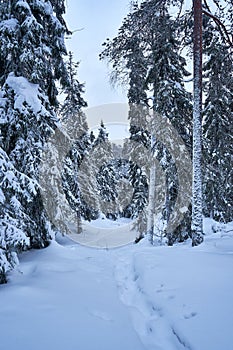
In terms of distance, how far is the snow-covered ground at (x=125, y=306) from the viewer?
10.1 ft

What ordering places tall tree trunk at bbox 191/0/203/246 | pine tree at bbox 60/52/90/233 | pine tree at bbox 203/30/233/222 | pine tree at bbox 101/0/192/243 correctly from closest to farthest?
tall tree trunk at bbox 191/0/203/246 < pine tree at bbox 101/0/192/243 < pine tree at bbox 203/30/233/222 < pine tree at bbox 60/52/90/233

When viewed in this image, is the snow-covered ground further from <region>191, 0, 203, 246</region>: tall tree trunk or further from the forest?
<region>191, 0, 203, 246</region>: tall tree trunk

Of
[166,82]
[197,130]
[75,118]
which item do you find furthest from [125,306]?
[75,118]

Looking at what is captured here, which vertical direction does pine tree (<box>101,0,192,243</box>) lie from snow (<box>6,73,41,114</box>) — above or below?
above

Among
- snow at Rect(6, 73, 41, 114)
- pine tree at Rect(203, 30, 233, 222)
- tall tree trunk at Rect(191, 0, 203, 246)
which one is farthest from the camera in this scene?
pine tree at Rect(203, 30, 233, 222)

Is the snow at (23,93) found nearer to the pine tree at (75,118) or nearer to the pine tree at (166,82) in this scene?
the pine tree at (166,82)

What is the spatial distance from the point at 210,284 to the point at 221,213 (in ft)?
39.1

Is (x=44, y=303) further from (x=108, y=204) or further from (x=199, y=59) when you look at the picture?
(x=108, y=204)

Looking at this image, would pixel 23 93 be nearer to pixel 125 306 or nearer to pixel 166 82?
pixel 125 306

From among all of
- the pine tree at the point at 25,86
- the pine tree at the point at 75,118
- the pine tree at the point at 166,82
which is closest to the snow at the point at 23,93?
the pine tree at the point at 25,86

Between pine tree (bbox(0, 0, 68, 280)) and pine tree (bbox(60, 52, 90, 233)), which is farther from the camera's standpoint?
pine tree (bbox(60, 52, 90, 233))

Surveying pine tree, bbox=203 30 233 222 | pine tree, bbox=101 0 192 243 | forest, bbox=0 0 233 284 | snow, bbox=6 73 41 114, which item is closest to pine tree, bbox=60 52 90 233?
forest, bbox=0 0 233 284

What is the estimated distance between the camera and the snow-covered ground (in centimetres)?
307

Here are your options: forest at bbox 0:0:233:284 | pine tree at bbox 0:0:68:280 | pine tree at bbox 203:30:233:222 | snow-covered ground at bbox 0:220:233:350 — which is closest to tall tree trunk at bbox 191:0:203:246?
forest at bbox 0:0:233:284
